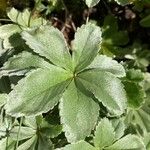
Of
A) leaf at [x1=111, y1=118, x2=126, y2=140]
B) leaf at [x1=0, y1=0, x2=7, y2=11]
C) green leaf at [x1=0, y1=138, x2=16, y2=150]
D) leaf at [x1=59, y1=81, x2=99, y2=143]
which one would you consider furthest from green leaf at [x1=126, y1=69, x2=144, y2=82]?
leaf at [x1=0, y1=0, x2=7, y2=11]

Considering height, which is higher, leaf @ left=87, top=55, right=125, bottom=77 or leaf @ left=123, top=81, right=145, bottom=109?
leaf @ left=87, top=55, right=125, bottom=77

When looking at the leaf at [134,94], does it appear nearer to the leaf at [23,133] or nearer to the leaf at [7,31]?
the leaf at [23,133]

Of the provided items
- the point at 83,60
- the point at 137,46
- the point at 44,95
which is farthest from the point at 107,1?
the point at 44,95

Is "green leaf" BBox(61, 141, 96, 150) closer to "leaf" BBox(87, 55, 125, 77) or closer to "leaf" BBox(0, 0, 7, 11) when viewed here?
"leaf" BBox(87, 55, 125, 77)

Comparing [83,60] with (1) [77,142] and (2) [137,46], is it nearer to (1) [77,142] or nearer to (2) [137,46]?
(1) [77,142]

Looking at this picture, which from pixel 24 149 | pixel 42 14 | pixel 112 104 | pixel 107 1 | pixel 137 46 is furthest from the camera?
pixel 137 46

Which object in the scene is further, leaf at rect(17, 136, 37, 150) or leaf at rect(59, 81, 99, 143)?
leaf at rect(17, 136, 37, 150)

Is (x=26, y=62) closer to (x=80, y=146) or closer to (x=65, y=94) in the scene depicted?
(x=65, y=94)

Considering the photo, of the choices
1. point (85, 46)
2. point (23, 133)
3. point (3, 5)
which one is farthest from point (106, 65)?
point (3, 5)
